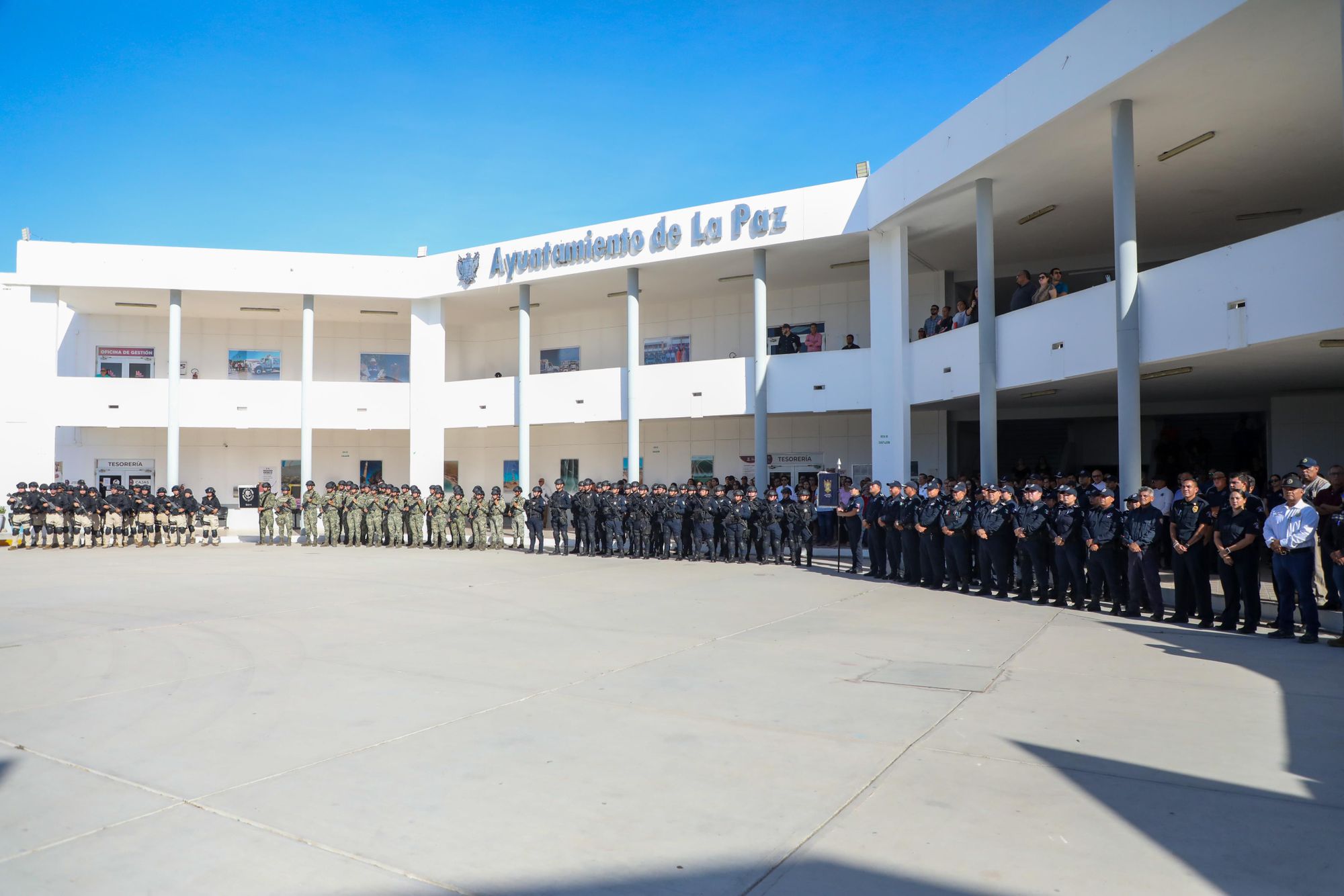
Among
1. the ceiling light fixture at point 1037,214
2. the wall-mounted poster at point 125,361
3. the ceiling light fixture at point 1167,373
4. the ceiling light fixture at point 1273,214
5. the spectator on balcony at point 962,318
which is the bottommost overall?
the ceiling light fixture at point 1167,373

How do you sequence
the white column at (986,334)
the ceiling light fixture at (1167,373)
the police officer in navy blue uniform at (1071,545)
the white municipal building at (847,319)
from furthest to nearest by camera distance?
the white column at (986,334) < the ceiling light fixture at (1167,373) < the white municipal building at (847,319) < the police officer in navy blue uniform at (1071,545)

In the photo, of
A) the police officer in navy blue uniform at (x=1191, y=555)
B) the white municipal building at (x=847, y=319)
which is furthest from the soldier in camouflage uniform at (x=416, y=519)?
the police officer in navy blue uniform at (x=1191, y=555)

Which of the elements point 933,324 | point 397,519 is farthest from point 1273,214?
point 397,519

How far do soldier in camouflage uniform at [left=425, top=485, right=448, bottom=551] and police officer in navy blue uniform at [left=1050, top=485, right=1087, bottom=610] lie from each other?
14975mm

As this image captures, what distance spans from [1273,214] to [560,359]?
66.0ft

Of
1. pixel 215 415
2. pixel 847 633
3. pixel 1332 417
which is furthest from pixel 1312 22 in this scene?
pixel 215 415

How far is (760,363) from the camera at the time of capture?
21891 mm

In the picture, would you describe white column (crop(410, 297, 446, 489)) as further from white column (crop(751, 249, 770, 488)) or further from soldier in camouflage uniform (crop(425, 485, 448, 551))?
white column (crop(751, 249, 770, 488))

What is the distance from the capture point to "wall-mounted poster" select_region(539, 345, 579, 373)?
29750 mm

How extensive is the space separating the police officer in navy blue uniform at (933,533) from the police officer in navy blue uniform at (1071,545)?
2.20m

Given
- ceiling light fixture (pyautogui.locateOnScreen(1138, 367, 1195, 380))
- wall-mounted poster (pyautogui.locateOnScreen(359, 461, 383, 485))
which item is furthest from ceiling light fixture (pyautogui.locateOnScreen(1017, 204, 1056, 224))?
wall-mounted poster (pyautogui.locateOnScreen(359, 461, 383, 485))

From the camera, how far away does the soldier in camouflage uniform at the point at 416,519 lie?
2278cm

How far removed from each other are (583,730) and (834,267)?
1932 cm

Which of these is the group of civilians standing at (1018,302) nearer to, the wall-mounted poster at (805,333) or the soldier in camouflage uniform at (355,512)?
the wall-mounted poster at (805,333)
